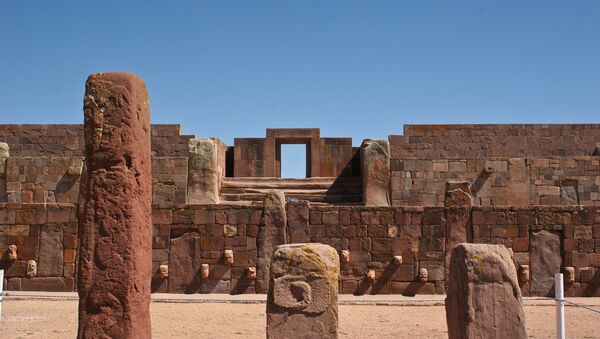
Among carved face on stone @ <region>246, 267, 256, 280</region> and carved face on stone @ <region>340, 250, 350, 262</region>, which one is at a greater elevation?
carved face on stone @ <region>340, 250, 350, 262</region>

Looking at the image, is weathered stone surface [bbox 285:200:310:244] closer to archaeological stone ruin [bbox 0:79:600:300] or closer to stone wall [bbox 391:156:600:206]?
archaeological stone ruin [bbox 0:79:600:300]

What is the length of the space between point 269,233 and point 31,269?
4223mm

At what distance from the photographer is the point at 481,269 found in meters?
6.38

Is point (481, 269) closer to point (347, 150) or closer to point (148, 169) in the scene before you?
point (148, 169)

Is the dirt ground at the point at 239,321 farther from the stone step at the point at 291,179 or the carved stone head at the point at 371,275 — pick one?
the stone step at the point at 291,179

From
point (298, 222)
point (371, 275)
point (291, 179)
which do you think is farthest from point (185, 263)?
point (291, 179)

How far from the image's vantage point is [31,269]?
12.6 meters

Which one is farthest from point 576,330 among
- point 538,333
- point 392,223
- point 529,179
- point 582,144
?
point 582,144

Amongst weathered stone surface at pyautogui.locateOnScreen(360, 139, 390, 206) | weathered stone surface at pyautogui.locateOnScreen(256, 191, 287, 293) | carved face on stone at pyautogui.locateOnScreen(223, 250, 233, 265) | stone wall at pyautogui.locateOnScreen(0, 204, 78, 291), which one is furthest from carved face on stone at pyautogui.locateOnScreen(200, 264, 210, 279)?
weathered stone surface at pyautogui.locateOnScreen(360, 139, 390, 206)

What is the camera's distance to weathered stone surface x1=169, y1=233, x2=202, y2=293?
12672 millimetres

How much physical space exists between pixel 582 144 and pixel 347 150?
6902 mm

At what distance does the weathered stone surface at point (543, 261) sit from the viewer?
1278 cm

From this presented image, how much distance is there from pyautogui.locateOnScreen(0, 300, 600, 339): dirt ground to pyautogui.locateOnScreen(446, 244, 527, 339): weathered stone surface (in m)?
2.18

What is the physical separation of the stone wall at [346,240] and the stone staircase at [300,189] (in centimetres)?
411
